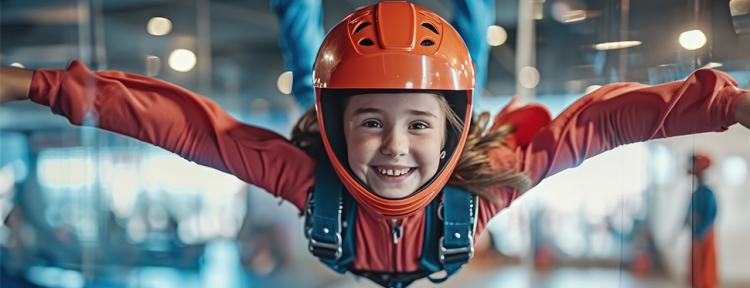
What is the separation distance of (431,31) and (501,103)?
2.93 ft

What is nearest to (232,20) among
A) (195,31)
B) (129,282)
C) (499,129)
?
(195,31)

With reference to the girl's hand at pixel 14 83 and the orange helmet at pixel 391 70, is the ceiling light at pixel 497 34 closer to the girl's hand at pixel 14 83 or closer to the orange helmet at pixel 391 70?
the orange helmet at pixel 391 70

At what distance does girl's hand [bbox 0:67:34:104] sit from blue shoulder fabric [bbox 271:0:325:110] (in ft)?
1.01

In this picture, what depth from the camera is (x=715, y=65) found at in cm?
85

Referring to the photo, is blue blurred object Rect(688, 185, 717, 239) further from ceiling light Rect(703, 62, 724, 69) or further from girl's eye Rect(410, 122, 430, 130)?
girl's eye Rect(410, 122, 430, 130)

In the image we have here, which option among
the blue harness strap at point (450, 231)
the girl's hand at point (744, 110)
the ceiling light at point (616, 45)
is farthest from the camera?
the ceiling light at point (616, 45)

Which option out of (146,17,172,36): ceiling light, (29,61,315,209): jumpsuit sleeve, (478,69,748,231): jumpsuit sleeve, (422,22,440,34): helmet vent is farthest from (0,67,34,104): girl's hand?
(146,17,172,36): ceiling light

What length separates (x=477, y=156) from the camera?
0.77m

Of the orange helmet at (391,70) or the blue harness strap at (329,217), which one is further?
the blue harness strap at (329,217)

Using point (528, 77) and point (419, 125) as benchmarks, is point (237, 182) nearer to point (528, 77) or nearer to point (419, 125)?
point (528, 77)

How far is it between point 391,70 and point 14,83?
1.25 ft

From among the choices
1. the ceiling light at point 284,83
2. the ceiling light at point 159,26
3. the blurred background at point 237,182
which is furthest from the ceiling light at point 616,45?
the ceiling light at point 159,26

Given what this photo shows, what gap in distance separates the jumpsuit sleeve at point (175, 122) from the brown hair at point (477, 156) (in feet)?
0.12

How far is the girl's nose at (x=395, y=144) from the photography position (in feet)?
2.05
